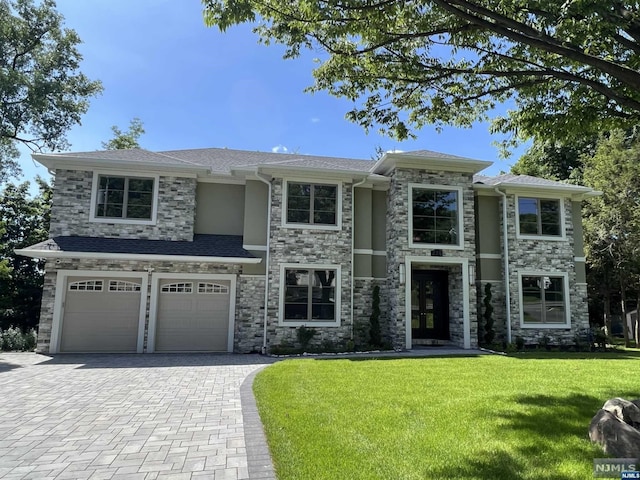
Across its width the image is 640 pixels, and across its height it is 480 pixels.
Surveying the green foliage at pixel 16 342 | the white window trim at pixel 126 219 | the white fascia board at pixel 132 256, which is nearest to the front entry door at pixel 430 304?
the white fascia board at pixel 132 256

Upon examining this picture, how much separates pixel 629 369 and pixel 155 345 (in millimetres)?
12756

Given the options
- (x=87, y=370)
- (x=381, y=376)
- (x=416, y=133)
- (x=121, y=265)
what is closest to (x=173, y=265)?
(x=121, y=265)

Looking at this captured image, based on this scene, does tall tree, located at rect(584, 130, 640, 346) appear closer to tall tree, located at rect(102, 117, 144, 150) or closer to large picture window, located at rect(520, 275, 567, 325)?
large picture window, located at rect(520, 275, 567, 325)

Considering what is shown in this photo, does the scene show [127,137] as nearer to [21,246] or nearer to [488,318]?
[21,246]

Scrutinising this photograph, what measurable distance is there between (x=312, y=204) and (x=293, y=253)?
1.83 metres

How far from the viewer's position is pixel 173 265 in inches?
506

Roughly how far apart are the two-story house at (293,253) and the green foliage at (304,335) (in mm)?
194

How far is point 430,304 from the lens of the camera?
15.3 meters

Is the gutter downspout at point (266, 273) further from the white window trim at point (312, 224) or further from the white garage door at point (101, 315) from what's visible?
the white garage door at point (101, 315)

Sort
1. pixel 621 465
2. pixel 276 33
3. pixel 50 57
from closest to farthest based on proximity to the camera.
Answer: pixel 621 465, pixel 276 33, pixel 50 57

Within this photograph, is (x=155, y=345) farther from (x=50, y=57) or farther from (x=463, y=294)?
(x=50, y=57)

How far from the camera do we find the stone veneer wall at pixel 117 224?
1278 centimetres

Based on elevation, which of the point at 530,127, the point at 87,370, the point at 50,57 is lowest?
the point at 87,370

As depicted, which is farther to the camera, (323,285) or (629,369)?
(323,285)
